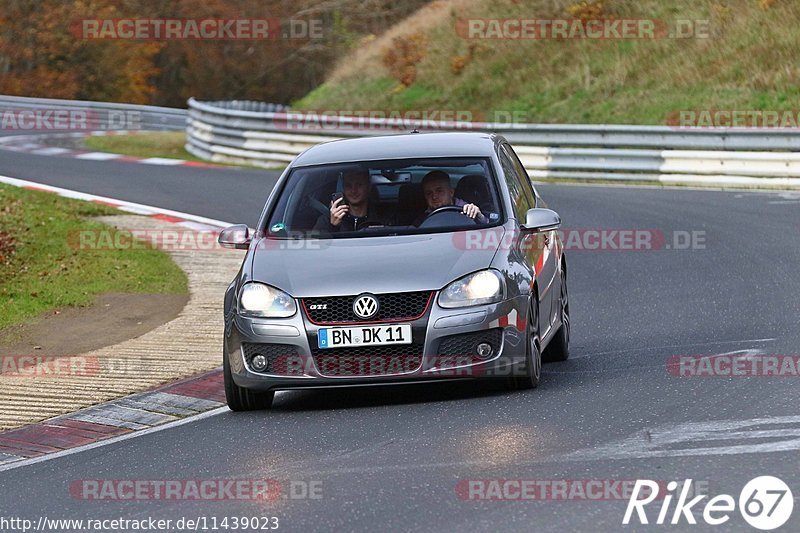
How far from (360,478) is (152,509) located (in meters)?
0.98

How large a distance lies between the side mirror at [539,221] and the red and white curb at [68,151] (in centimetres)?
1934

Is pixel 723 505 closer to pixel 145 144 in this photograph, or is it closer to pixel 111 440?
pixel 111 440

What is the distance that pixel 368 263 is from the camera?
877 centimetres

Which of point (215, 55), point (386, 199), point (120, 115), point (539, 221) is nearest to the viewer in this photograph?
point (539, 221)

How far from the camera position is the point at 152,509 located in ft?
21.9

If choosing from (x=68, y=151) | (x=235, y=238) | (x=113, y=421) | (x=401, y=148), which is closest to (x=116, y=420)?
(x=113, y=421)

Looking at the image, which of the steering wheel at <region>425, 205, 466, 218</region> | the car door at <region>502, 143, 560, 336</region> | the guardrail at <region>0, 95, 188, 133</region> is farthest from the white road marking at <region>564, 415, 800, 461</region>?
the guardrail at <region>0, 95, 188, 133</region>

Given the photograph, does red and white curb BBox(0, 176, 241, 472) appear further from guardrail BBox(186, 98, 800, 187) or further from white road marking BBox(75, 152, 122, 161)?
white road marking BBox(75, 152, 122, 161)

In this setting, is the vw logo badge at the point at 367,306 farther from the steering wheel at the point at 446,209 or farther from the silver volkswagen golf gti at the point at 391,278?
the steering wheel at the point at 446,209

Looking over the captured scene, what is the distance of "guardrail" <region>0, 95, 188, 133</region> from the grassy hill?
4094 millimetres

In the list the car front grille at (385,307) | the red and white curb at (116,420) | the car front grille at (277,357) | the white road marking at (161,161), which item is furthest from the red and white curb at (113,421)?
the white road marking at (161,161)

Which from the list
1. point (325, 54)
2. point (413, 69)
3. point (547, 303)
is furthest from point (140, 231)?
point (325, 54)

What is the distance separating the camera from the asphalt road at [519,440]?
6.36m

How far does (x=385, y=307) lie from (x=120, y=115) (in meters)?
31.2
